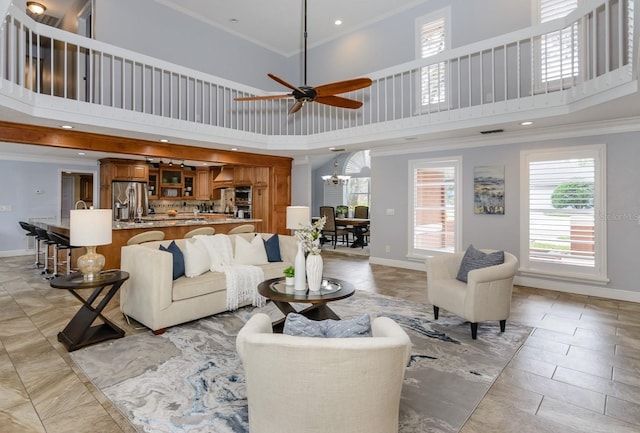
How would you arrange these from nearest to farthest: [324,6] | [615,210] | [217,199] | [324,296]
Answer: [324,296]
[615,210]
[324,6]
[217,199]

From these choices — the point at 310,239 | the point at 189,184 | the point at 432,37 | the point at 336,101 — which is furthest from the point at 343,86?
the point at 189,184

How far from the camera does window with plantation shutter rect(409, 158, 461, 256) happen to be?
6.26m

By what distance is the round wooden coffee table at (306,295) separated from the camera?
2.93 metres

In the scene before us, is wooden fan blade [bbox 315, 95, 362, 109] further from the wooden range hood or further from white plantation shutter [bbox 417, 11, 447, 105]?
the wooden range hood

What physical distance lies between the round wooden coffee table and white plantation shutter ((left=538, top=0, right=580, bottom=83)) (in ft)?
12.8

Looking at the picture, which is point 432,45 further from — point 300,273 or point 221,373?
point 221,373

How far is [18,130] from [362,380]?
5.82 metres

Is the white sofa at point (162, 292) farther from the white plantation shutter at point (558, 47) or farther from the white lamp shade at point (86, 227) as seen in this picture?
the white plantation shutter at point (558, 47)

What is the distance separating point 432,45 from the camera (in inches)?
259

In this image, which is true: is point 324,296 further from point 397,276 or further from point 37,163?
point 37,163

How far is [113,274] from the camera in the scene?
3.40 metres

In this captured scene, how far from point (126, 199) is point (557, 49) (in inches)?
363

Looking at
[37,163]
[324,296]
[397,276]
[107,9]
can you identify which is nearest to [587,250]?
[397,276]

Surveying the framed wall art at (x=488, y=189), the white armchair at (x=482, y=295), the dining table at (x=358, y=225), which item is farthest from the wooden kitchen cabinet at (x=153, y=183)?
the white armchair at (x=482, y=295)
